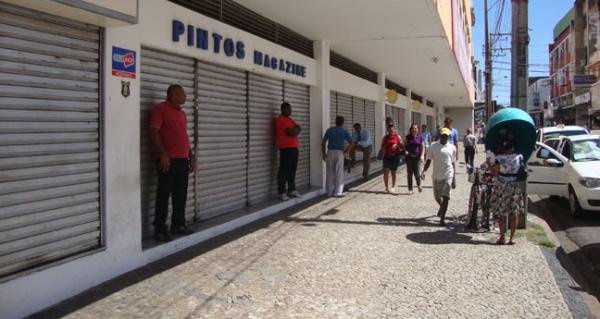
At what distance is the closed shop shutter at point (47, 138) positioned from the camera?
4016 mm

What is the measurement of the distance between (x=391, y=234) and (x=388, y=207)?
7.69 feet

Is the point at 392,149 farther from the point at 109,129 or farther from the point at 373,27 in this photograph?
the point at 109,129

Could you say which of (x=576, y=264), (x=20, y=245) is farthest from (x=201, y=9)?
(x=576, y=264)

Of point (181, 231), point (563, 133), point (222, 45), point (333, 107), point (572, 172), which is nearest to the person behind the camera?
point (181, 231)

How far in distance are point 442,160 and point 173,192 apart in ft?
13.6

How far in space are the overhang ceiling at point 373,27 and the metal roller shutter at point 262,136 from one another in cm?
121

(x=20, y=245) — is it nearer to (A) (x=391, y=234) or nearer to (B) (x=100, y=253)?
(B) (x=100, y=253)

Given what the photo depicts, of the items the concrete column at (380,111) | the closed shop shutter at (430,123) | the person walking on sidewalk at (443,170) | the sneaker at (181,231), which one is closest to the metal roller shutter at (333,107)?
the concrete column at (380,111)

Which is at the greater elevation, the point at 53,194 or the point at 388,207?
the point at 53,194

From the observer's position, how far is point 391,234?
7.32m

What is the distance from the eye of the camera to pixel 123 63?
5.11m

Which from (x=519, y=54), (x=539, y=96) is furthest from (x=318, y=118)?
(x=539, y=96)

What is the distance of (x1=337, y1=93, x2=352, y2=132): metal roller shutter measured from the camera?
1357cm

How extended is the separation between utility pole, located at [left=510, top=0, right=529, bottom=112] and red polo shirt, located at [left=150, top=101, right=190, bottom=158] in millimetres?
8001
